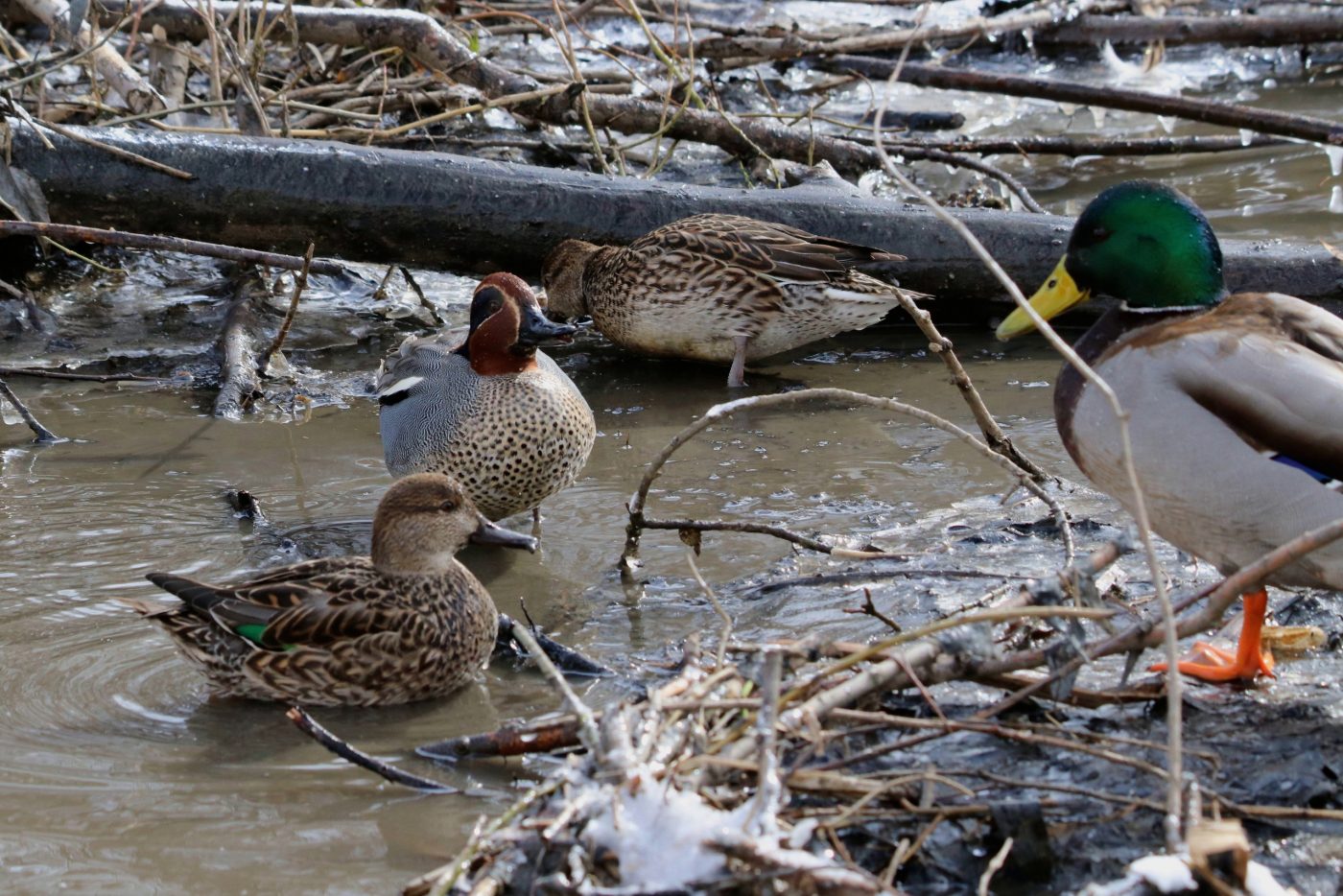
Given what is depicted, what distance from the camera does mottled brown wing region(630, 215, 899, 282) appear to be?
6336 millimetres

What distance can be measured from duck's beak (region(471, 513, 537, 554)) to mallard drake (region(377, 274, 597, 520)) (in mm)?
646

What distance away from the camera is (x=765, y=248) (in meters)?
6.38

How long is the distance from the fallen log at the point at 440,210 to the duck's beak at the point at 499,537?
2.58 meters

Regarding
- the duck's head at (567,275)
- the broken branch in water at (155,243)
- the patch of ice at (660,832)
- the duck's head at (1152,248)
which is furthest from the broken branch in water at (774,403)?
the duck's head at (567,275)

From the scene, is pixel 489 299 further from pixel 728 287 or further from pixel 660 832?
pixel 660 832

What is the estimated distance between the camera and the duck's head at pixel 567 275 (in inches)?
264

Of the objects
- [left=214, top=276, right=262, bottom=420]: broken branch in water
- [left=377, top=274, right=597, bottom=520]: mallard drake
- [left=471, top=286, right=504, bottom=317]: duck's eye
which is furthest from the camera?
[left=214, top=276, right=262, bottom=420]: broken branch in water

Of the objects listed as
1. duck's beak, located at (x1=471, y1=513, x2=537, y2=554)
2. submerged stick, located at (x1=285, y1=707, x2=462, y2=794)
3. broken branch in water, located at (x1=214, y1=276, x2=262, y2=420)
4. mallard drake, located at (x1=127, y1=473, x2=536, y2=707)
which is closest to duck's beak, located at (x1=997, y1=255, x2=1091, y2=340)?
duck's beak, located at (x1=471, y1=513, x2=537, y2=554)

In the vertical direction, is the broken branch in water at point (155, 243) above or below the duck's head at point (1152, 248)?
below

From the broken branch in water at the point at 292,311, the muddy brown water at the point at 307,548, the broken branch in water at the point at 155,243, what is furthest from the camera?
the broken branch in water at the point at 155,243

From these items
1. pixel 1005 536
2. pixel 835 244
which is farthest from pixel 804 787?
pixel 835 244

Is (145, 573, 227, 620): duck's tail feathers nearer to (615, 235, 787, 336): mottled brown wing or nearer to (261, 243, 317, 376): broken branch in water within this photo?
(261, 243, 317, 376): broken branch in water

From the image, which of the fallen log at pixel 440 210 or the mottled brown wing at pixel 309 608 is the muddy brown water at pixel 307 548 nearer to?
the mottled brown wing at pixel 309 608

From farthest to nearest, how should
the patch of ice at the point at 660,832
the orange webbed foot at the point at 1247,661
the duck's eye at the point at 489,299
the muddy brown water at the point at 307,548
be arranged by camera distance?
the duck's eye at the point at 489,299 → the orange webbed foot at the point at 1247,661 → the muddy brown water at the point at 307,548 → the patch of ice at the point at 660,832
